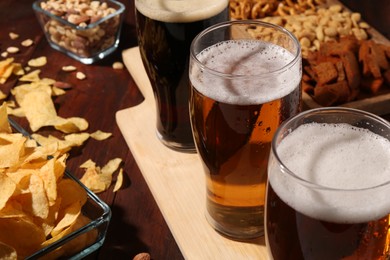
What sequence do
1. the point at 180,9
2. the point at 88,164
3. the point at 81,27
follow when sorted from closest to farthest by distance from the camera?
1. the point at 180,9
2. the point at 88,164
3. the point at 81,27

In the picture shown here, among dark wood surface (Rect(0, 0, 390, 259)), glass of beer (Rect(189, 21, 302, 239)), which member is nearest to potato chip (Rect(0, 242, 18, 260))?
dark wood surface (Rect(0, 0, 390, 259))

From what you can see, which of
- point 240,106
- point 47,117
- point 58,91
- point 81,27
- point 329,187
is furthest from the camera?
point 81,27

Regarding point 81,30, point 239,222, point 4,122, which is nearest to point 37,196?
point 4,122

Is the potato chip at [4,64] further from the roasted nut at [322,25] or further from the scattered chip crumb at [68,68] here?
the roasted nut at [322,25]

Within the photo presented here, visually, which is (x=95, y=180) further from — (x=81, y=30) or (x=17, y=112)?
(x=81, y=30)

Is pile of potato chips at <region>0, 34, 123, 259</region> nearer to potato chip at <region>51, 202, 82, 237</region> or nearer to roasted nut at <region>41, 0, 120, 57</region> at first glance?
potato chip at <region>51, 202, 82, 237</region>

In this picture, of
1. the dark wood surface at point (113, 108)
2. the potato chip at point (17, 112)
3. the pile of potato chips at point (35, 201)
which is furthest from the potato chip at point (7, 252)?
the potato chip at point (17, 112)
